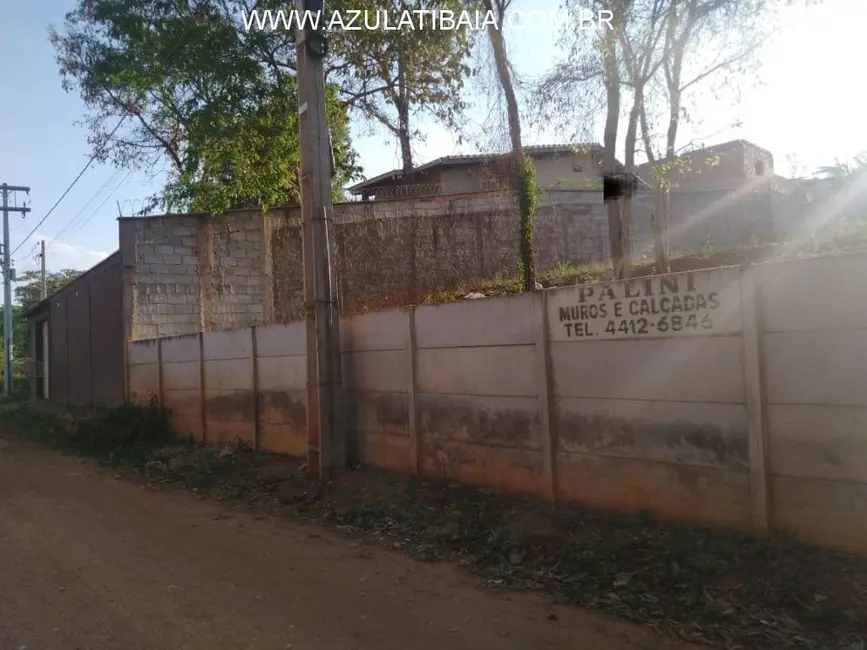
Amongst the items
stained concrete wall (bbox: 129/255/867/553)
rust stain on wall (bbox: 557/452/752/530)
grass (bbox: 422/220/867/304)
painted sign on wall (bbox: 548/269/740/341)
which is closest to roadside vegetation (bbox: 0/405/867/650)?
rust stain on wall (bbox: 557/452/752/530)

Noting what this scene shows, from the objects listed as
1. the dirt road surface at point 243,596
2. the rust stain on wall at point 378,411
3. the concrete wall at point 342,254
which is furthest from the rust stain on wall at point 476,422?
the concrete wall at point 342,254

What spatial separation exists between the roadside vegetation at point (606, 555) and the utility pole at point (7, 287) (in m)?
26.8

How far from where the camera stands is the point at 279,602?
15.3ft

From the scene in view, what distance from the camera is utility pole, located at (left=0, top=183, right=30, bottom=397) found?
3078 cm

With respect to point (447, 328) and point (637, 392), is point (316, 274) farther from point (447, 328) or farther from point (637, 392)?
point (637, 392)

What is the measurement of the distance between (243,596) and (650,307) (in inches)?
136

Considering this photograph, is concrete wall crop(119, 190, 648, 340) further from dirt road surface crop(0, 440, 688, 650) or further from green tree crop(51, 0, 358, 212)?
dirt road surface crop(0, 440, 688, 650)

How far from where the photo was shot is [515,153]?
13.5 m

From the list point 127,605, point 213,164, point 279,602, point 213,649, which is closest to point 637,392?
point 279,602

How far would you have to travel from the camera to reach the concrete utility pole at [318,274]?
789cm

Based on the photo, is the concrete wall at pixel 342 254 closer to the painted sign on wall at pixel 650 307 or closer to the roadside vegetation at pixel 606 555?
the roadside vegetation at pixel 606 555

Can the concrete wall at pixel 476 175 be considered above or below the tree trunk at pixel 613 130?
above

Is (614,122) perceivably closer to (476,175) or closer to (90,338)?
(90,338)

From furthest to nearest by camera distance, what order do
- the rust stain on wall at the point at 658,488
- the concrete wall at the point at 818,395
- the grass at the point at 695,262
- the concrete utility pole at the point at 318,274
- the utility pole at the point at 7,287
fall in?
the utility pole at the point at 7,287
the grass at the point at 695,262
the concrete utility pole at the point at 318,274
the rust stain on wall at the point at 658,488
the concrete wall at the point at 818,395
